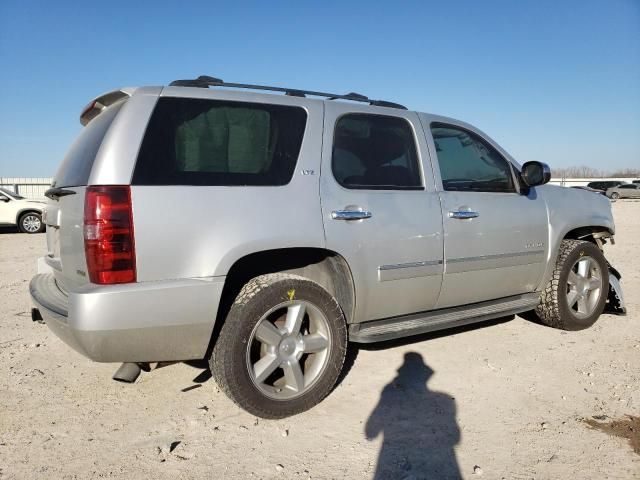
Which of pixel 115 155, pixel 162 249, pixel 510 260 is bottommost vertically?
pixel 510 260

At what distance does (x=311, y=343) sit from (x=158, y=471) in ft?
3.61

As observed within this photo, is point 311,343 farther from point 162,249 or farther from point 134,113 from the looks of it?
point 134,113

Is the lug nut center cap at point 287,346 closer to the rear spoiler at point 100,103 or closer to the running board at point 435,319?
the running board at point 435,319

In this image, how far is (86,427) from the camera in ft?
9.52

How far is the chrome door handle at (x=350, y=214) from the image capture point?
313 cm

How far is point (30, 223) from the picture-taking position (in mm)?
15414

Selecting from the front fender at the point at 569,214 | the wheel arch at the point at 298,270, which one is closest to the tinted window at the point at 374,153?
the wheel arch at the point at 298,270

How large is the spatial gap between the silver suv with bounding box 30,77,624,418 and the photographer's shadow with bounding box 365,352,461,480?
0.38 meters

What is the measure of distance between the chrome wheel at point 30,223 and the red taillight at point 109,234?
49.2 feet

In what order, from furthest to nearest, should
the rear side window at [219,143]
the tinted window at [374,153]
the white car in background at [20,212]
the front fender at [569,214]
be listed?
the white car in background at [20,212]
the front fender at [569,214]
the tinted window at [374,153]
the rear side window at [219,143]

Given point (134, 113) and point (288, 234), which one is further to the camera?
point (288, 234)

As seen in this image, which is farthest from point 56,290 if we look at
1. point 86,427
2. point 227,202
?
point 227,202

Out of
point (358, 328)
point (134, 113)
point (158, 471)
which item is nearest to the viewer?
point (158, 471)

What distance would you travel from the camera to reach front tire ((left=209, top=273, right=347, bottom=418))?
2816mm
